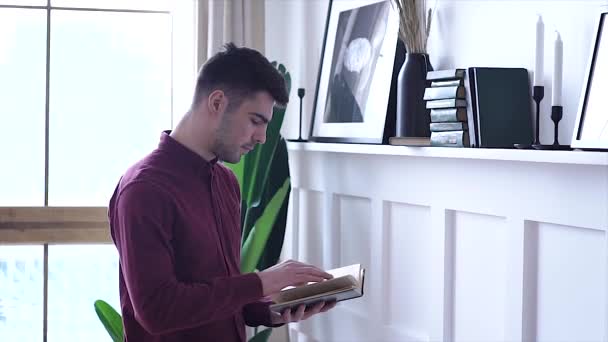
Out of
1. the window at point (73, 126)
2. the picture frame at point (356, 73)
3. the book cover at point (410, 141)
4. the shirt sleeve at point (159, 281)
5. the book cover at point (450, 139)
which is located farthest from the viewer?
the window at point (73, 126)

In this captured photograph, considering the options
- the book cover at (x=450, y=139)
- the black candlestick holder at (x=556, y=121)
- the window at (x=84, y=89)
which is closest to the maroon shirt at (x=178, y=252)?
the book cover at (x=450, y=139)

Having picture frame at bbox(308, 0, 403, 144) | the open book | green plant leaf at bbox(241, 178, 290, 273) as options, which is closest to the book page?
the open book

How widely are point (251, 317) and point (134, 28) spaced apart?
73.0 inches

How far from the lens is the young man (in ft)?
6.02

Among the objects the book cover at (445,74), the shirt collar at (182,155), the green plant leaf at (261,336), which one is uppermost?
the book cover at (445,74)

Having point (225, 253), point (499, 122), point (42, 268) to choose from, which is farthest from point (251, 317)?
point (42, 268)

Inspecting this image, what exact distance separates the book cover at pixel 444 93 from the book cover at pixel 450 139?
0.30ft

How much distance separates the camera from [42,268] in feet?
11.9

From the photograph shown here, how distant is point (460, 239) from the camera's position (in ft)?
7.94

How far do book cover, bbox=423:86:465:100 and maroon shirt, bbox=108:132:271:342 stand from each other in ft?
1.99

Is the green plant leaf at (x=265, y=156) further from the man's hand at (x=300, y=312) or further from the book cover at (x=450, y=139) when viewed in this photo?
the man's hand at (x=300, y=312)

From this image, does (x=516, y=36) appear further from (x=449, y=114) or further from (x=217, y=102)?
(x=217, y=102)

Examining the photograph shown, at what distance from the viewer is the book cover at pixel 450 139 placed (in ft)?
7.24

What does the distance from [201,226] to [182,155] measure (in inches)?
7.1
